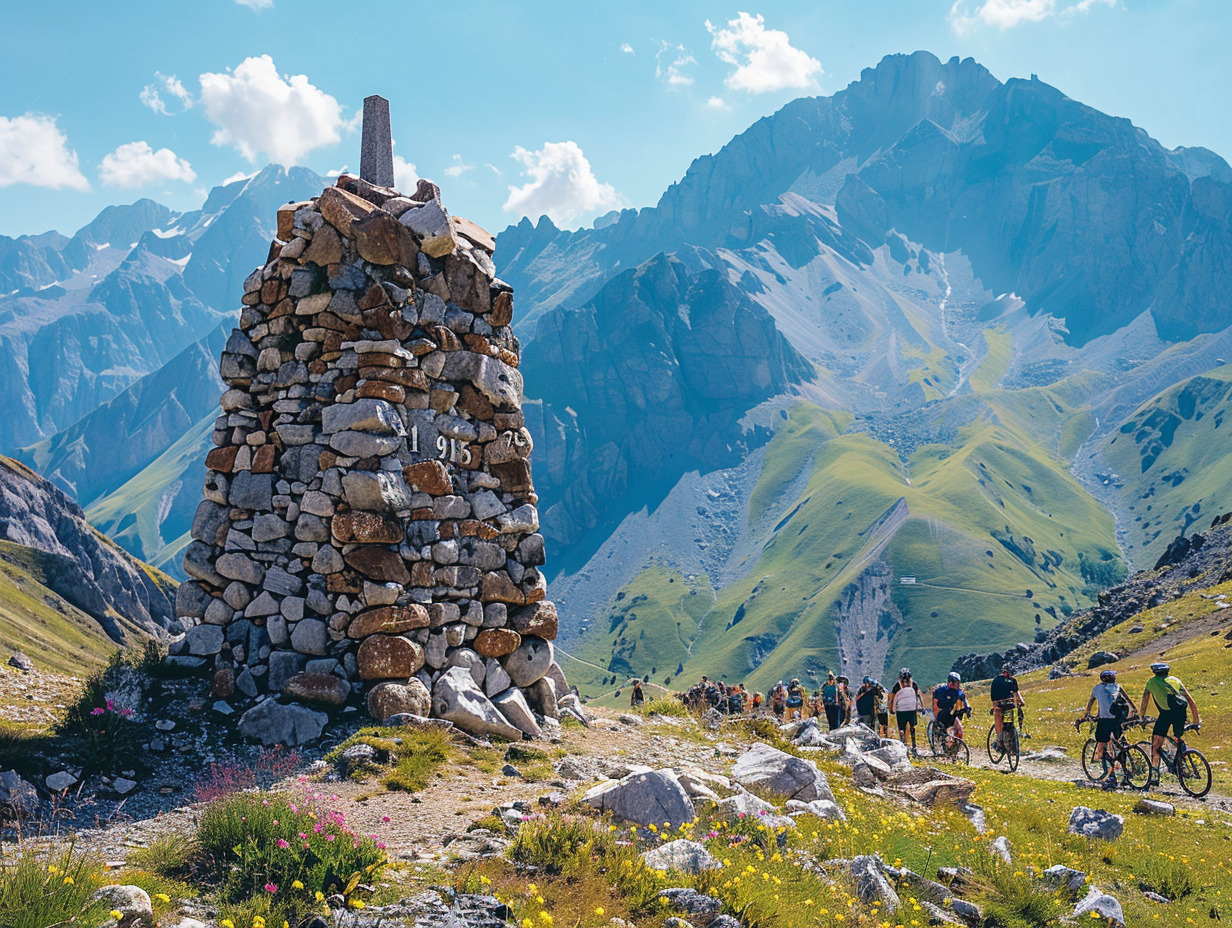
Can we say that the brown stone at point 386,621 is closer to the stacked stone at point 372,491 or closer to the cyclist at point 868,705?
the stacked stone at point 372,491

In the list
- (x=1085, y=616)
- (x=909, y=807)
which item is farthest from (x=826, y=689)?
(x=1085, y=616)

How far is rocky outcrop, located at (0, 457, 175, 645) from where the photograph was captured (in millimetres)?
140250

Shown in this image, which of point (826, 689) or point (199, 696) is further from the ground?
point (199, 696)

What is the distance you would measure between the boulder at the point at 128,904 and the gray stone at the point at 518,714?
26.8ft

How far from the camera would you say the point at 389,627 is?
44.1 feet

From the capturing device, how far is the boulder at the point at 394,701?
12.9 metres

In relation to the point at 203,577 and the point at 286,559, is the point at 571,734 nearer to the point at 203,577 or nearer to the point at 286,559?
the point at 286,559

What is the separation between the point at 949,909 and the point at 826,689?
18286 mm

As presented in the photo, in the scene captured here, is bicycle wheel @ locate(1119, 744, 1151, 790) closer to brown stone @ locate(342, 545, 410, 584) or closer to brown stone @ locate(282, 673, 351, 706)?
brown stone @ locate(342, 545, 410, 584)

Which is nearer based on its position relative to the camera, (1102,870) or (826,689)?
(1102,870)

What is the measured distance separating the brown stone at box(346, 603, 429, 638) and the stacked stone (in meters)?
0.04

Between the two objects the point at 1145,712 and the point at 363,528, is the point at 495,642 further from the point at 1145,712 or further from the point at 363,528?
the point at 1145,712

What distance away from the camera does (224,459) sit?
14609 millimetres

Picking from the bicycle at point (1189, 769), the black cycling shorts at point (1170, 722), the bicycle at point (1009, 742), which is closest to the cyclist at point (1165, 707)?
the black cycling shorts at point (1170, 722)
